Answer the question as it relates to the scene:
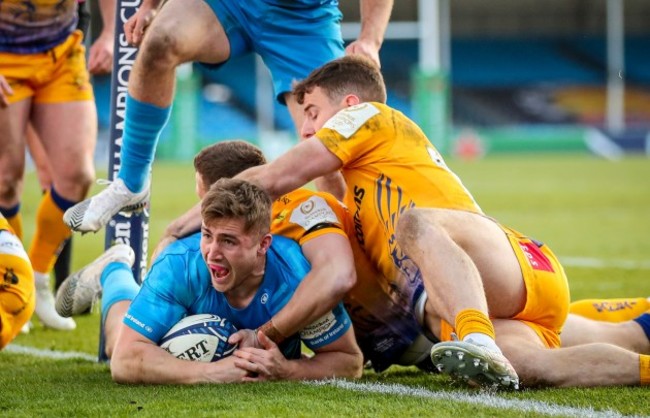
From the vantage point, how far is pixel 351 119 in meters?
4.54

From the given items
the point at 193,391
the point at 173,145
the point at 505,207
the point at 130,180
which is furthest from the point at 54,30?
the point at 173,145

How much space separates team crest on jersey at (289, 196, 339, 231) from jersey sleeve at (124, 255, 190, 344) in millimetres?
564

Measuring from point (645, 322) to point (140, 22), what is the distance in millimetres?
2827

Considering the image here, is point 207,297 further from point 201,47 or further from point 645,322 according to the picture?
point 645,322

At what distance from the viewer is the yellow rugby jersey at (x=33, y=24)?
6164mm

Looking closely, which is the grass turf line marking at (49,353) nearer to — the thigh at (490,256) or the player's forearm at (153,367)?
the player's forearm at (153,367)

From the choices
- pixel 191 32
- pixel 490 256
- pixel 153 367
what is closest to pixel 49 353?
pixel 153 367

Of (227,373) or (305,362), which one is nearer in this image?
(227,373)

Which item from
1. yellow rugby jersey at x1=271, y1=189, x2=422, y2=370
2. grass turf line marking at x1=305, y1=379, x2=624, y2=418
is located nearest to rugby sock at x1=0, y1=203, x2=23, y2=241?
yellow rugby jersey at x1=271, y1=189, x2=422, y2=370

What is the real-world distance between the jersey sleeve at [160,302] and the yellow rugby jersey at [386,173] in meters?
0.83

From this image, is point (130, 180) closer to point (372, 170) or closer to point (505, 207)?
point (372, 170)

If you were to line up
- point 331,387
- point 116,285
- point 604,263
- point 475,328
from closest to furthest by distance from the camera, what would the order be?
point 475,328 → point 331,387 → point 116,285 → point 604,263

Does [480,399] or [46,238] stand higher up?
[480,399]

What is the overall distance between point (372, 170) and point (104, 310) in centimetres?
152
